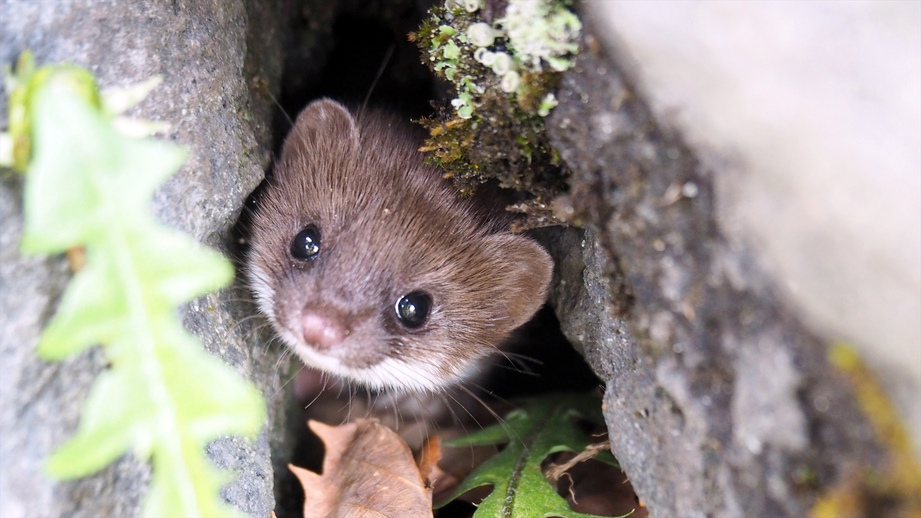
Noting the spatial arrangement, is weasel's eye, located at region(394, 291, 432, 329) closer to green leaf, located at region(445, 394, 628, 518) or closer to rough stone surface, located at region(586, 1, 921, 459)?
green leaf, located at region(445, 394, 628, 518)

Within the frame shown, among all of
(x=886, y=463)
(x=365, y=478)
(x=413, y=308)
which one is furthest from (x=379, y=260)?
(x=886, y=463)

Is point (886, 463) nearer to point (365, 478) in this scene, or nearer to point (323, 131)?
point (365, 478)

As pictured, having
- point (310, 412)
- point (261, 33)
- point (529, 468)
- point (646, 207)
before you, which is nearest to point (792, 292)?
point (646, 207)

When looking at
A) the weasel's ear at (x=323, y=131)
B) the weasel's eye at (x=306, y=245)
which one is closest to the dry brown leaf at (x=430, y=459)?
the weasel's eye at (x=306, y=245)

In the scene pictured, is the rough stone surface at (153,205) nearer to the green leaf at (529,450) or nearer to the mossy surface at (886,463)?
the green leaf at (529,450)

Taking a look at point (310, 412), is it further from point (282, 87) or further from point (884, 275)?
point (884, 275)

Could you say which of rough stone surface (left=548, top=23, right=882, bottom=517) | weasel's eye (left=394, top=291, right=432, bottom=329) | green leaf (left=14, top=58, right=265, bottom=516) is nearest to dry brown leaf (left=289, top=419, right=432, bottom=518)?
weasel's eye (left=394, top=291, right=432, bottom=329)
